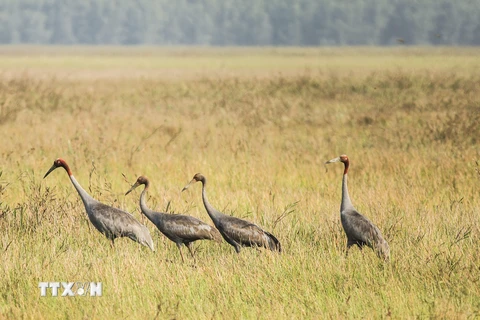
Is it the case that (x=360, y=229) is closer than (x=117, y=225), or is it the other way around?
(x=360, y=229)

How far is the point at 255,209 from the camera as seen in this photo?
32.7 ft

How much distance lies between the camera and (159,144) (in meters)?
16.2

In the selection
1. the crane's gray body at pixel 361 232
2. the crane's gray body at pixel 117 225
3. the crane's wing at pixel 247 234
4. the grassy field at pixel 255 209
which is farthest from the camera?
the crane's gray body at pixel 117 225

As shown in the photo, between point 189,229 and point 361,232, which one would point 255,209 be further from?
point 361,232

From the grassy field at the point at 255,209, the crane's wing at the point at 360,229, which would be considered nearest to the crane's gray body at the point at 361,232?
the crane's wing at the point at 360,229

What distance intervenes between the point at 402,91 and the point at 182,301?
23575 mm

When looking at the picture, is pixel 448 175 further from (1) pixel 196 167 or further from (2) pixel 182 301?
(2) pixel 182 301

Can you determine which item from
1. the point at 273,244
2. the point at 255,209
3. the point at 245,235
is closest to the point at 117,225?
the point at 245,235

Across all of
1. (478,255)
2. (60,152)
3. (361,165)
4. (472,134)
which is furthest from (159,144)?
(478,255)

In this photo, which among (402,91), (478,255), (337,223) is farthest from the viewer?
(402,91)

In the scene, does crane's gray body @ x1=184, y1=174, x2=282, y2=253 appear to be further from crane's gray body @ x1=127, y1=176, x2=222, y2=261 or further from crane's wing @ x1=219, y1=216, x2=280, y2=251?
crane's gray body @ x1=127, y1=176, x2=222, y2=261

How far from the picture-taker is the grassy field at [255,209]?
6492mm

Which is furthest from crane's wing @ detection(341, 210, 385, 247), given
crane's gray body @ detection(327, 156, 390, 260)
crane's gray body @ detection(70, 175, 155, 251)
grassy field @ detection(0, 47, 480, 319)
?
crane's gray body @ detection(70, 175, 155, 251)

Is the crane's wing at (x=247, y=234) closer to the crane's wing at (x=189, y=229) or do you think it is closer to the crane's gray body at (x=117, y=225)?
the crane's wing at (x=189, y=229)
